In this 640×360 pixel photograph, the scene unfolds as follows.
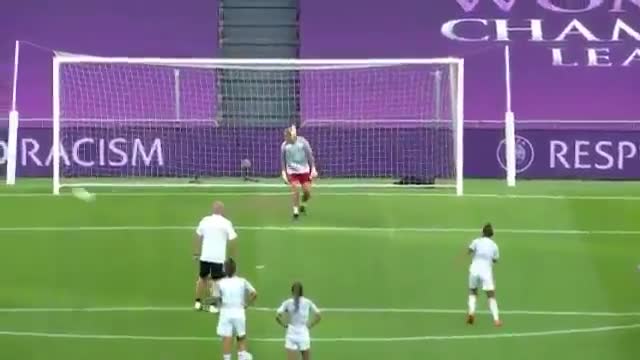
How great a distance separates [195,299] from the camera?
1784 centimetres

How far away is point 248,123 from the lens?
31.7 meters

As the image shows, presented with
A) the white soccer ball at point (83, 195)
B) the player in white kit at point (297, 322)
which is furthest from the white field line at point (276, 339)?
the white soccer ball at point (83, 195)

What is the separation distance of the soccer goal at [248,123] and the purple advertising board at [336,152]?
32 millimetres

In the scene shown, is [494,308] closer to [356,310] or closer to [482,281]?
[482,281]

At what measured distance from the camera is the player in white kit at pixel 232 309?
14.0m

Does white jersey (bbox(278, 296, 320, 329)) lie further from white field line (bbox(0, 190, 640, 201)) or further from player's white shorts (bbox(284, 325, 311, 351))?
white field line (bbox(0, 190, 640, 201))

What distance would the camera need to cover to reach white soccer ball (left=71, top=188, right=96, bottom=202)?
2562cm

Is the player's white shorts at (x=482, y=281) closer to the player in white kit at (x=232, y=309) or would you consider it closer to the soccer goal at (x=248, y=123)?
the player in white kit at (x=232, y=309)

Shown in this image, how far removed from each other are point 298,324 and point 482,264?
13.5ft

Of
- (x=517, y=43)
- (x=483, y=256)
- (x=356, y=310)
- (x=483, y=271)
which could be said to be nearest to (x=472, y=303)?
(x=483, y=271)

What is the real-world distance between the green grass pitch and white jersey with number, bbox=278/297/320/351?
1329 millimetres

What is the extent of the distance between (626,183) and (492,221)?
8.87 meters

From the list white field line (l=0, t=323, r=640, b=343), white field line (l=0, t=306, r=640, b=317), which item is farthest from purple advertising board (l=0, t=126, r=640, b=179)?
white field line (l=0, t=323, r=640, b=343)

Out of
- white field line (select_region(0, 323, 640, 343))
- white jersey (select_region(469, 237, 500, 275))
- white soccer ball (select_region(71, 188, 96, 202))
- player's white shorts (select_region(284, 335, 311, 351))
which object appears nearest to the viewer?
player's white shorts (select_region(284, 335, 311, 351))
